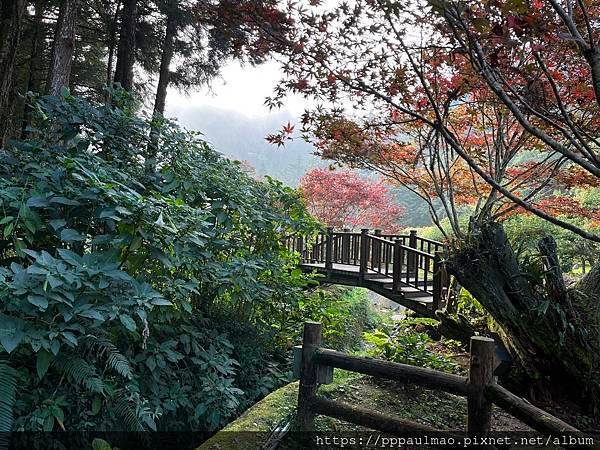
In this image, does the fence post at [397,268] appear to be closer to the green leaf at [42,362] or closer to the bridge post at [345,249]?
the bridge post at [345,249]

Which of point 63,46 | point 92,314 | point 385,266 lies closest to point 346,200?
point 385,266

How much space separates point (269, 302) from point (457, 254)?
1.62m

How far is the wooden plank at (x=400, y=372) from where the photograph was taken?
2.24 m

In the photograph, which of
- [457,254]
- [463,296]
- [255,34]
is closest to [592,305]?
[457,254]

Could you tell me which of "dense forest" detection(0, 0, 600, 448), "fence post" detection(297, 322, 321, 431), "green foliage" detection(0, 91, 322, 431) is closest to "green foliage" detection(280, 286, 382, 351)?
"dense forest" detection(0, 0, 600, 448)

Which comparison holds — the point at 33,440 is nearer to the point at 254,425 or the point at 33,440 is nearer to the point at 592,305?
the point at 254,425

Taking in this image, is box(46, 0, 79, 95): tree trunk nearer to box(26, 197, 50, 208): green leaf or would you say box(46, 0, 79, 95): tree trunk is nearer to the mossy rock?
box(26, 197, 50, 208): green leaf

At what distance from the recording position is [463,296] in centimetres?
484

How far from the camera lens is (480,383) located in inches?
85.4

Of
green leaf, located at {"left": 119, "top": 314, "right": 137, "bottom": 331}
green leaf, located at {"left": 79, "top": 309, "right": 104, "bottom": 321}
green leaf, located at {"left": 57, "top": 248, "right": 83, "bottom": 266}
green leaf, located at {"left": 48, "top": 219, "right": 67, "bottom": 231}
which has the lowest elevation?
green leaf, located at {"left": 119, "top": 314, "right": 137, "bottom": 331}

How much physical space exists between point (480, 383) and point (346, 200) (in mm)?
12039

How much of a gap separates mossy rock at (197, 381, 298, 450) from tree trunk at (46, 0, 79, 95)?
4.17 meters

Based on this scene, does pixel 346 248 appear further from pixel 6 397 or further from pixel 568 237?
pixel 6 397

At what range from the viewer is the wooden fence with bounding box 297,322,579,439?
204cm
